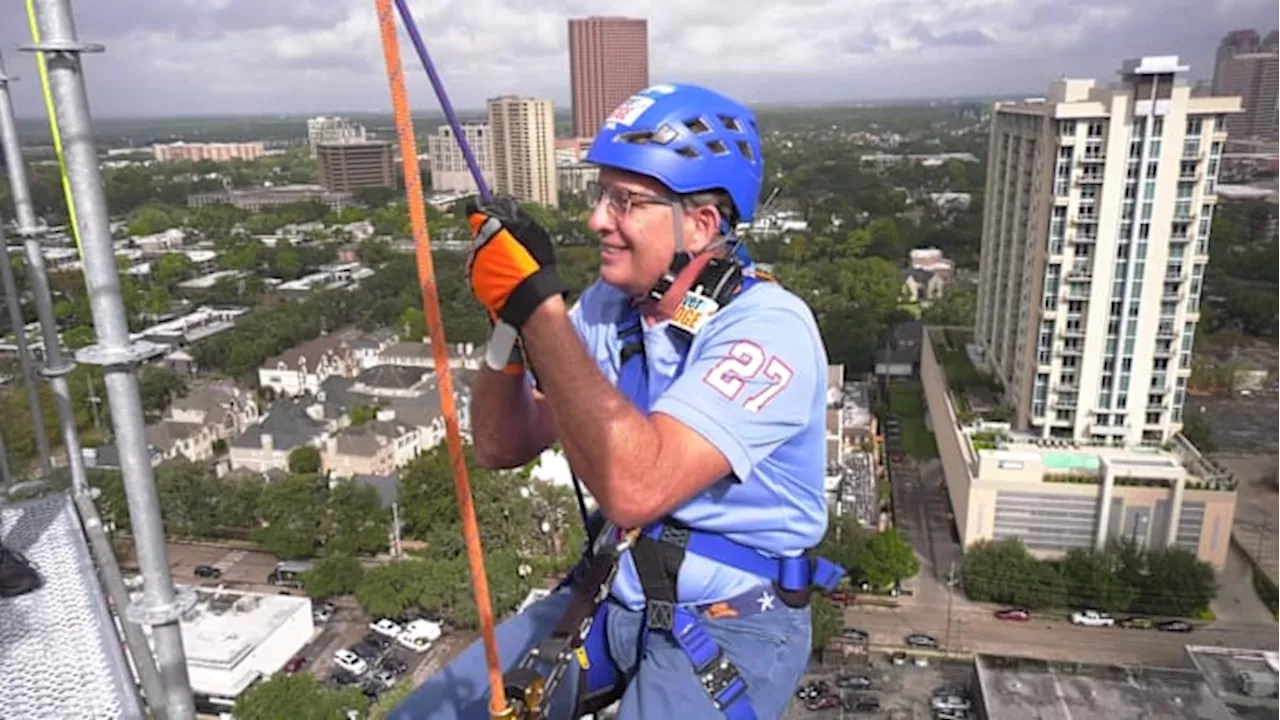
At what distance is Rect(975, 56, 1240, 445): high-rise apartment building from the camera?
1198 cm

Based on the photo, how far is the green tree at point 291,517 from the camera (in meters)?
13.3

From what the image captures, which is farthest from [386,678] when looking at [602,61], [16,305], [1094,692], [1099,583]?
[602,61]

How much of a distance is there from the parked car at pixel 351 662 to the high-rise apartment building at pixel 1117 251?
33.0 ft

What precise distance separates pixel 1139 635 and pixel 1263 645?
4.46ft

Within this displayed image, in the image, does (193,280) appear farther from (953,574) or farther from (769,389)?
(769,389)

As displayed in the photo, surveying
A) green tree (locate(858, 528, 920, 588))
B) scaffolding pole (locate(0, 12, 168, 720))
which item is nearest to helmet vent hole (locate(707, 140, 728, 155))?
scaffolding pole (locate(0, 12, 168, 720))

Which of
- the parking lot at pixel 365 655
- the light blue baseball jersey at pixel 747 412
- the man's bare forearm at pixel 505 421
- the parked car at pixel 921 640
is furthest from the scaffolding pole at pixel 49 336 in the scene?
the parked car at pixel 921 640

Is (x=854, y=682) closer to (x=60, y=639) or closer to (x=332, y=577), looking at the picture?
(x=332, y=577)

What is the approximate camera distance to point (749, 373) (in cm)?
140

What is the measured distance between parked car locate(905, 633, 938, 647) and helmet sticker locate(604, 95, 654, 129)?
10.9 m

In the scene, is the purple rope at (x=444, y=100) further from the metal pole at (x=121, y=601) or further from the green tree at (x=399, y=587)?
the green tree at (x=399, y=587)

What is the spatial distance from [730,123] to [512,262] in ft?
2.00

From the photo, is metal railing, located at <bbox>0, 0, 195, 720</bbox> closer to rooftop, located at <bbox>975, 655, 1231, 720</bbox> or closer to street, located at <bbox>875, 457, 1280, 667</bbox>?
rooftop, located at <bbox>975, 655, 1231, 720</bbox>

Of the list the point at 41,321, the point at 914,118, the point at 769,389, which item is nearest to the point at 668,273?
the point at 769,389
